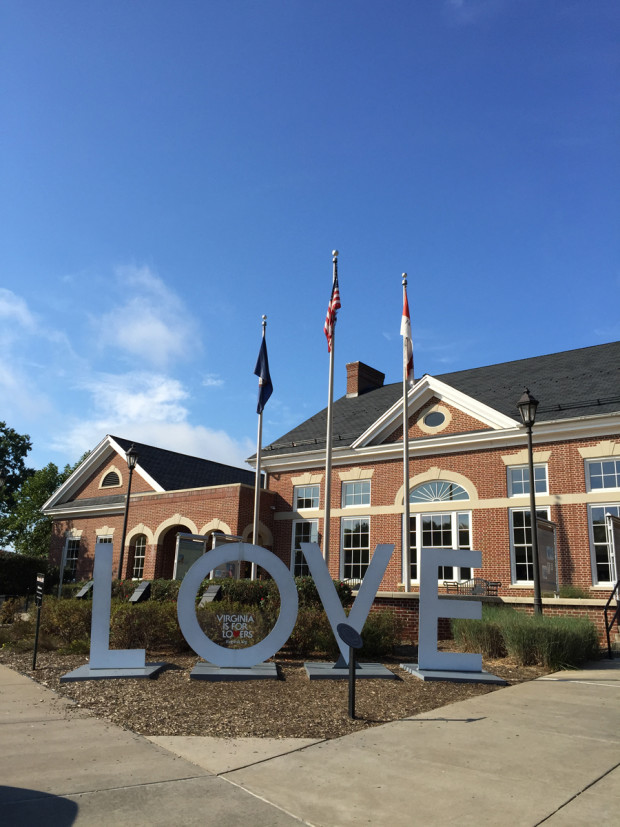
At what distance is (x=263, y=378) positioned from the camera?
20.2 m

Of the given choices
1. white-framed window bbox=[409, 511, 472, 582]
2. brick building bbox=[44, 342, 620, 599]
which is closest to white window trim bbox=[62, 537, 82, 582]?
brick building bbox=[44, 342, 620, 599]

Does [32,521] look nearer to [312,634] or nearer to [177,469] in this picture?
[177,469]

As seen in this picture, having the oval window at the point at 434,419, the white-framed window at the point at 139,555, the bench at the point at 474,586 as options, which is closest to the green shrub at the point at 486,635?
the bench at the point at 474,586

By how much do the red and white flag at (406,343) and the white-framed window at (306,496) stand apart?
7.42 metres

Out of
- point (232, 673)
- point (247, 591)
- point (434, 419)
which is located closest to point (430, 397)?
point (434, 419)

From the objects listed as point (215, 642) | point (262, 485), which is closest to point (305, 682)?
point (215, 642)

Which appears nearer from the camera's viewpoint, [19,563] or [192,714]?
[192,714]

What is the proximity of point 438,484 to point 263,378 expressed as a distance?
6.52 m

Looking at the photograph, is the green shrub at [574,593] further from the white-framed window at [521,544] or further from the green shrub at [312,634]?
the green shrub at [312,634]

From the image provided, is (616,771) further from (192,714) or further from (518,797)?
(192,714)

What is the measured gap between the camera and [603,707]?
7.67 meters

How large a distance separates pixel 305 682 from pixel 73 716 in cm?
331

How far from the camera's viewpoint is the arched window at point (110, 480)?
96.9 ft

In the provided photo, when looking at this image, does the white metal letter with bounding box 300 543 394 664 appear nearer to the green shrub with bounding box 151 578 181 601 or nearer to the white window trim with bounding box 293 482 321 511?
the green shrub with bounding box 151 578 181 601
